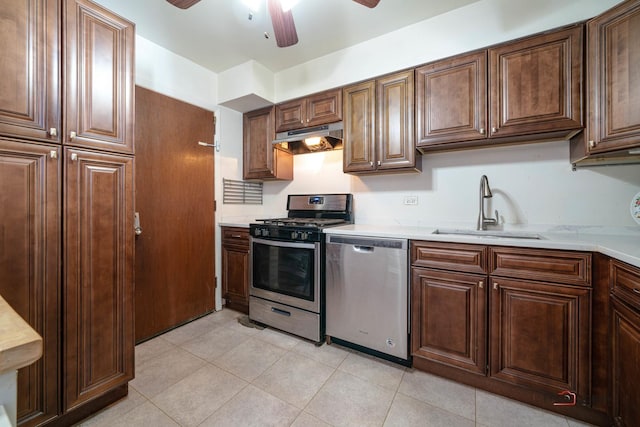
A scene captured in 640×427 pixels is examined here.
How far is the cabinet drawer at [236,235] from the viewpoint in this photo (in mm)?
2672

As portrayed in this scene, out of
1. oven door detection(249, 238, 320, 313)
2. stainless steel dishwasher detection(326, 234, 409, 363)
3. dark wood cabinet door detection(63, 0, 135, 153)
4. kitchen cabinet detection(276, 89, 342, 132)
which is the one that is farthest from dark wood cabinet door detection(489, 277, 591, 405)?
dark wood cabinet door detection(63, 0, 135, 153)

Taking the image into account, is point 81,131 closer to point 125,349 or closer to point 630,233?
point 125,349

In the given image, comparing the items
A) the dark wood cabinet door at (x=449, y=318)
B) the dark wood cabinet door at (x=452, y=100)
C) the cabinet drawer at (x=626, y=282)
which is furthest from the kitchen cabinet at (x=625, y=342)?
the dark wood cabinet door at (x=452, y=100)

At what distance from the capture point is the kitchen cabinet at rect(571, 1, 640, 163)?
4.48ft

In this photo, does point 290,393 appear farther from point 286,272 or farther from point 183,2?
point 183,2

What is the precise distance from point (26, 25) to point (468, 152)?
2.72 m

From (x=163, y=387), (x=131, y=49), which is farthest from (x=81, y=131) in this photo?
(x=163, y=387)

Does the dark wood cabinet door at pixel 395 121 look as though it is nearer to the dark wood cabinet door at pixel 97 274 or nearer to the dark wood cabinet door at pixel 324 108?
the dark wood cabinet door at pixel 324 108

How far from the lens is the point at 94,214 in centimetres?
140

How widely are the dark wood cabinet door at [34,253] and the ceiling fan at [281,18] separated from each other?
964 mm

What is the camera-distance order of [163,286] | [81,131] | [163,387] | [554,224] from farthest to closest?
[163,286], [554,224], [163,387], [81,131]

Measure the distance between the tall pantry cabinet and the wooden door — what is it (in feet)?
2.46

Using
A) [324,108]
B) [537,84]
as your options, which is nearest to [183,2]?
[324,108]

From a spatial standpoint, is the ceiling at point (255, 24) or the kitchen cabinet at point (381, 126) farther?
the kitchen cabinet at point (381, 126)
